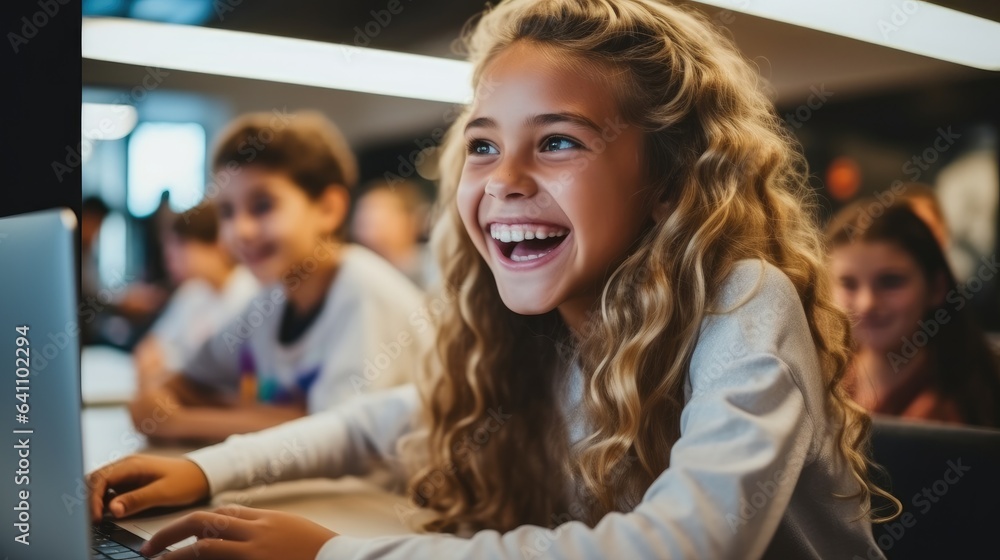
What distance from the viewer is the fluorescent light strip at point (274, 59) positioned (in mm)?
3020

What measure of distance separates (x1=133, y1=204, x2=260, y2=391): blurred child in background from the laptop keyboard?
8.70 ft

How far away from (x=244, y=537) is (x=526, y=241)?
529 millimetres

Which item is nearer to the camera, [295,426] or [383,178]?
[295,426]

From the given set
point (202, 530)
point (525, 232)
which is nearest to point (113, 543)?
point (202, 530)

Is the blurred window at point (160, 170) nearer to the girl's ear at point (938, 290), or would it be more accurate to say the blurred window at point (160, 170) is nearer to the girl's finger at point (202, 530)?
the girl's ear at point (938, 290)

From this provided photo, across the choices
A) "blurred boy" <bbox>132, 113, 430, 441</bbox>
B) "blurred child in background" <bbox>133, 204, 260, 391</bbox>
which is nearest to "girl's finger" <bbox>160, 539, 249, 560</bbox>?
"blurred boy" <bbox>132, 113, 430, 441</bbox>

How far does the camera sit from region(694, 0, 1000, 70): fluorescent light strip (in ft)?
7.70

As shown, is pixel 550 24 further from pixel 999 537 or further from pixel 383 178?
pixel 383 178

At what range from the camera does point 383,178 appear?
16.2ft

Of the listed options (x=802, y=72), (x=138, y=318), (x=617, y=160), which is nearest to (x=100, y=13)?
(x=138, y=318)

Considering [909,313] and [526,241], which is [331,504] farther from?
[909,313]

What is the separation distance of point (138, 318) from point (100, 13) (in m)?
1.90

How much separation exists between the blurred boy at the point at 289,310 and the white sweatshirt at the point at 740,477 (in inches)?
41.1

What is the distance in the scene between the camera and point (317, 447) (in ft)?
4.43
